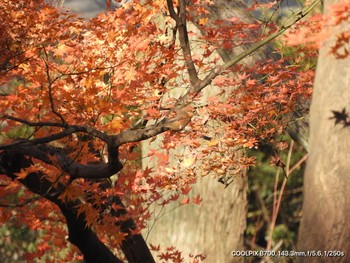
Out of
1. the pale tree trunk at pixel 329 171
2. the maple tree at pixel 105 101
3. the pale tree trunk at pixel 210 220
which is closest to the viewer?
the pale tree trunk at pixel 329 171

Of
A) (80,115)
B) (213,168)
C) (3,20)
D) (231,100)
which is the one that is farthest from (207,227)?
(3,20)

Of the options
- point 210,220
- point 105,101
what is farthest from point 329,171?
point 210,220

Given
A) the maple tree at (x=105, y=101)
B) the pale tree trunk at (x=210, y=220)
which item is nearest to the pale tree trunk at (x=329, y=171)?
the maple tree at (x=105, y=101)

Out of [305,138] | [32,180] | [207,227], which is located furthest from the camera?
[207,227]

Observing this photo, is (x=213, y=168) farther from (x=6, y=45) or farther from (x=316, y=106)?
(x=316, y=106)

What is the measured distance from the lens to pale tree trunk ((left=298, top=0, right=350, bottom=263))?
392cm

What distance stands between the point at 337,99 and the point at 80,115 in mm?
3476

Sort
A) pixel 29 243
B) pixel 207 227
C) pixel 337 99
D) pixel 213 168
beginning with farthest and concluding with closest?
pixel 29 243, pixel 207 227, pixel 213 168, pixel 337 99

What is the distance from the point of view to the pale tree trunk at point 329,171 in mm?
3916

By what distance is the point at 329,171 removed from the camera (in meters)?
3.95

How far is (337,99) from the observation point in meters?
3.94

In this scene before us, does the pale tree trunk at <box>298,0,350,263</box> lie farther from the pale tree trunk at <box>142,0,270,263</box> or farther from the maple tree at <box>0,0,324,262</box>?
the pale tree trunk at <box>142,0,270,263</box>

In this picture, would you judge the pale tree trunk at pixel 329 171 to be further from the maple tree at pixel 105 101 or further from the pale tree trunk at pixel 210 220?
the pale tree trunk at pixel 210 220

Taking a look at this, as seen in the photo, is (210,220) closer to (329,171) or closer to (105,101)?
(105,101)
